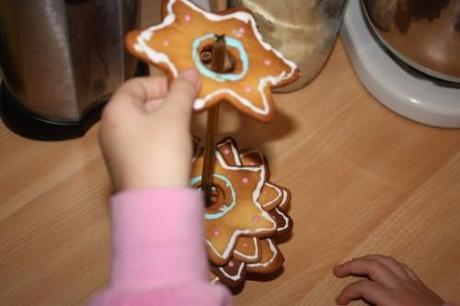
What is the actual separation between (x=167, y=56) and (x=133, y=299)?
16 centimetres

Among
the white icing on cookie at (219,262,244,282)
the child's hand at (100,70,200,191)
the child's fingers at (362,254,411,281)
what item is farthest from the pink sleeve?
the child's fingers at (362,254,411,281)

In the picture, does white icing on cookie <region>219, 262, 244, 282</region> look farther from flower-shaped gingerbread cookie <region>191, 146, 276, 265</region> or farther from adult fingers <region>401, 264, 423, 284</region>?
adult fingers <region>401, 264, 423, 284</region>

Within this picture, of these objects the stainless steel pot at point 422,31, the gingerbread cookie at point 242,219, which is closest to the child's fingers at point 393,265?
the gingerbread cookie at point 242,219

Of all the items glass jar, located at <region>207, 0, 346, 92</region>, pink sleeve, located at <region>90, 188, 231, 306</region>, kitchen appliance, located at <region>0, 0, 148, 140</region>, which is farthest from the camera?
glass jar, located at <region>207, 0, 346, 92</region>

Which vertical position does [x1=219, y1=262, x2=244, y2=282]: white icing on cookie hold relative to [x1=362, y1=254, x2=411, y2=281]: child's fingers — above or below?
above

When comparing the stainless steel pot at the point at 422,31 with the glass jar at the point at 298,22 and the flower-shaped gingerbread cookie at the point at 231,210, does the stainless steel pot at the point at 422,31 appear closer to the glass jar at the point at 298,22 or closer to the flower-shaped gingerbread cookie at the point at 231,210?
the glass jar at the point at 298,22

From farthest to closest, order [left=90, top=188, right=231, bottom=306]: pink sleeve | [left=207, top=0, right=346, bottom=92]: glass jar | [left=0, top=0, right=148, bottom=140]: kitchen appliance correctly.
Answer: [left=207, top=0, right=346, bottom=92]: glass jar < [left=0, top=0, right=148, bottom=140]: kitchen appliance < [left=90, top=188, right=231, bottom=306]: pink sleeve

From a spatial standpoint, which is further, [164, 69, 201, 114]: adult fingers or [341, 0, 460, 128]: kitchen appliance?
[341, 0, 460, 128]: kitchen appliance

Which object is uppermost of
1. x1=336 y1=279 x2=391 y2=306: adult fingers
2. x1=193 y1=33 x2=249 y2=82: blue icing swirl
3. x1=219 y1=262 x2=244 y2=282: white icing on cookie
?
x1=193 y1=33 x2=249 y2=82: blue icing swirl

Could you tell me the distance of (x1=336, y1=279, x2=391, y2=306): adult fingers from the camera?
1.79ft

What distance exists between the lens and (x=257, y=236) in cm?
52

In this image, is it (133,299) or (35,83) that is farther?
(35,83)

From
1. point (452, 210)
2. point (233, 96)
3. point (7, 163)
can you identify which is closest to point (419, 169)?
point (452, 210)

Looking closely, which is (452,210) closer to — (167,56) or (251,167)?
(251,167)
